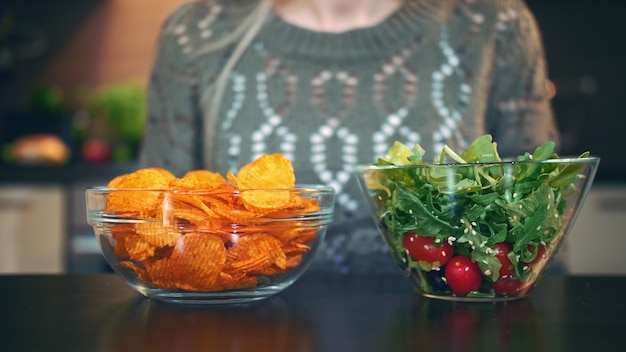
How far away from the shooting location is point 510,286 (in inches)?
25.5

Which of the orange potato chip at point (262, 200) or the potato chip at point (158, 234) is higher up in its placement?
the orange potato chip at point (262, 200)

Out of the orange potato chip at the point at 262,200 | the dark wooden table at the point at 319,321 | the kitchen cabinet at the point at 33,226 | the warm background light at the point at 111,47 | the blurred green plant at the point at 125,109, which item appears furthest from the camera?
the warm background light at the point at 111,47

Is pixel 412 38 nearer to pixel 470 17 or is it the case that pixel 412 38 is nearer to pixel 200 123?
pixel 470 17

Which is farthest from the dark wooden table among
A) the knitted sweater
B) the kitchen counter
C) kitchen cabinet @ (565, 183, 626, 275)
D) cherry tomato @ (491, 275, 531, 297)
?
kitchen cabinet @ (565, 183, 626, 275)

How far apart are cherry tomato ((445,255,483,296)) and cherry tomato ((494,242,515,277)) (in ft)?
0.07

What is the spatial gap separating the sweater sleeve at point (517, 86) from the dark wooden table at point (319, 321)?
572mm

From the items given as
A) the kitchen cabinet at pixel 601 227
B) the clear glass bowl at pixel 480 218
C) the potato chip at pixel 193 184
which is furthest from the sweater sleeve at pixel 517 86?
the kitchen cabinet at pixel 601 227

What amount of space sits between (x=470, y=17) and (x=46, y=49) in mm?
2198

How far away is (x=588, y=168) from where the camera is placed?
25.3 inches

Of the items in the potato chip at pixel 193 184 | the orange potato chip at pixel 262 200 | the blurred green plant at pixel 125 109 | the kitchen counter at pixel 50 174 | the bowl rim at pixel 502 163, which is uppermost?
the blurred green plant at pixel 125 109

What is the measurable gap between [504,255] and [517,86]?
2.42ft

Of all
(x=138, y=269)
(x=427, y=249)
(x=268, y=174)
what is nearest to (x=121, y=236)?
(x=138, y=269)

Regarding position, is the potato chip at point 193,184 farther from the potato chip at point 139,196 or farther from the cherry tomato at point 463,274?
the cherry tomato at point 463,274

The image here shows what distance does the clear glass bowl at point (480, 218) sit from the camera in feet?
1.99
